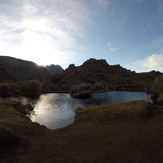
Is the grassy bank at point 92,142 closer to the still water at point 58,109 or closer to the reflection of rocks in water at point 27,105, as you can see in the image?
the still water at point 58,109

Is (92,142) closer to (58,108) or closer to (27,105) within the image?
(27,105)

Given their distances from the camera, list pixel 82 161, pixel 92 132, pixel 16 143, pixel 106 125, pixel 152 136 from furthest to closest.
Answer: pixel 106 125 < pixel 92 132 < pixel 152 136 < pixel 16 143 < pixel 82 161

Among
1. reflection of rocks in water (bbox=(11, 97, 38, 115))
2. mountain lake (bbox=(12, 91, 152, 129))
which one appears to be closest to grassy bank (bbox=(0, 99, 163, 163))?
mountain lake (bbox=(12, 91, 152, 129))

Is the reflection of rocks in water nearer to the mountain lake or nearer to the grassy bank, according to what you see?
the mountain lake

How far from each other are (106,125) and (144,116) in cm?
897

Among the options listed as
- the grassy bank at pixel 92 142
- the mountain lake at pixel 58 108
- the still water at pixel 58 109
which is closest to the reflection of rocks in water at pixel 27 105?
the mountain lake at pixel 58 108

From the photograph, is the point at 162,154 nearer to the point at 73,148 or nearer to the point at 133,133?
the point at 133,133

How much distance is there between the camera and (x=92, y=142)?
1648 centimetres

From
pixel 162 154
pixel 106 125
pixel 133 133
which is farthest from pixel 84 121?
pixel 162 154

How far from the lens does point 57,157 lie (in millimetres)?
13211

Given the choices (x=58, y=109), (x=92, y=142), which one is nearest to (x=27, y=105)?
(x=58, y=109)

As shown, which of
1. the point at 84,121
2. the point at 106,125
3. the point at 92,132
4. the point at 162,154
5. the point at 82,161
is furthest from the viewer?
the point at 84,121

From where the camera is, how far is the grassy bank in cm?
1309

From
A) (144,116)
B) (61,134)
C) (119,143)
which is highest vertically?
(144,116)
